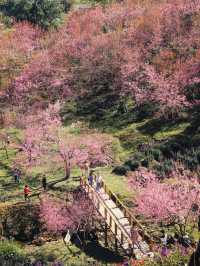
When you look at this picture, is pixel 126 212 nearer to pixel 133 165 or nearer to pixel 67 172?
pixel 133 165

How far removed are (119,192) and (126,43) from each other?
31924 millimetres

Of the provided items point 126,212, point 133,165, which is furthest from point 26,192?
point 133,165

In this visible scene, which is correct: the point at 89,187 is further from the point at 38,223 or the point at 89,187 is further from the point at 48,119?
the point at 48,119

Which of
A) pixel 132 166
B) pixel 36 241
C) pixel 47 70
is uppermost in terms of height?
pixel 47 70

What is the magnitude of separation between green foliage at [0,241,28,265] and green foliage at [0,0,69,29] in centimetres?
5877

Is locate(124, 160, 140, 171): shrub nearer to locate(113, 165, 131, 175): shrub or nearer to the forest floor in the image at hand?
locate(113, 165, 131, 175): shrub

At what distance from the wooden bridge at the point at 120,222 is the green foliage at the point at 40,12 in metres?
53.3

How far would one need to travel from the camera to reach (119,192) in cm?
4488

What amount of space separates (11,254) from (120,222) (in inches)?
315

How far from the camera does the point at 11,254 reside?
3678cm

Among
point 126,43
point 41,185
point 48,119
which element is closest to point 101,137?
point 48,119

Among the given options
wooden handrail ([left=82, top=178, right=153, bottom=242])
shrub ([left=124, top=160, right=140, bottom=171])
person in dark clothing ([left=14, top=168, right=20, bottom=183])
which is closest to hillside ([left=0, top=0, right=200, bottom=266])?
shrub ([left=124, top=160, right=140, bottom=171])

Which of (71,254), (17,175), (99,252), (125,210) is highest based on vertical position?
(125,210)

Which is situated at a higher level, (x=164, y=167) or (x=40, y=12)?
(x=40, y=12)
